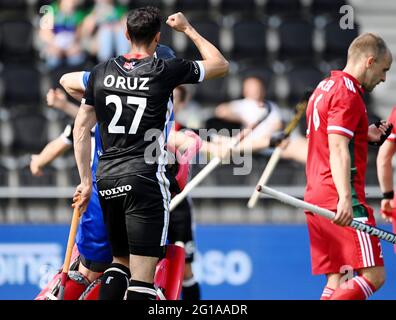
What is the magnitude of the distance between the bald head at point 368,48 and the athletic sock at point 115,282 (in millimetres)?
2002

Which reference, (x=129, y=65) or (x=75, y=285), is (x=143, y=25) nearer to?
(x=129, y=65)

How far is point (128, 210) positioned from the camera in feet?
19.9

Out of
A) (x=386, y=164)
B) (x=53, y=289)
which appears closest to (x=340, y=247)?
(x=386, y=164)

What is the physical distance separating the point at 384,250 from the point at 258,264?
4.04 feet

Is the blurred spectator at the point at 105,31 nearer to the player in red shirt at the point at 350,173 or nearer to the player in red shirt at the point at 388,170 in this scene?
the player in red shirt at the point at 388,170

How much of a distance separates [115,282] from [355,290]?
4.92ft

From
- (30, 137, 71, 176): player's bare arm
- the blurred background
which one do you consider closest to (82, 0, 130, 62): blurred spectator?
the blurred background

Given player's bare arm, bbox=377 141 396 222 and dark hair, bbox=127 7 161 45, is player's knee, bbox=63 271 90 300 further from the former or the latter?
player's bare arm, bbox=377 141 396 222

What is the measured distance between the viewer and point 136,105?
5992 mm

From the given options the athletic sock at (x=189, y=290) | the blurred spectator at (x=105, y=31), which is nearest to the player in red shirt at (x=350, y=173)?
the athletic sock at (x=189, y=290)

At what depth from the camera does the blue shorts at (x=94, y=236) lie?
6.63 metres

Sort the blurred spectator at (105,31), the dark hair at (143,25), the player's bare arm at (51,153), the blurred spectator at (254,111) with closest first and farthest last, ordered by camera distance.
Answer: the dark hair at (143,25)
the player's bare arm at (51,153)
the blurred spectator at (254,111)
the blurred spectator at (105,31)
